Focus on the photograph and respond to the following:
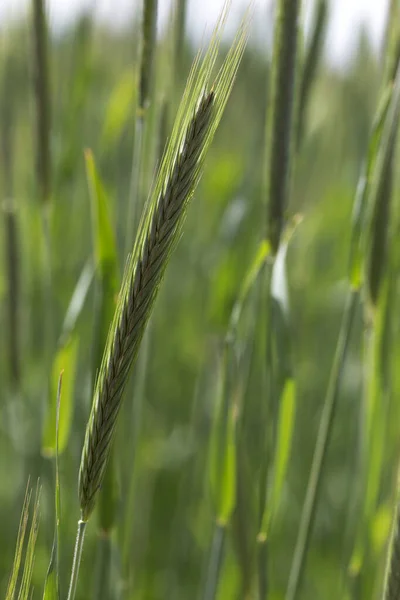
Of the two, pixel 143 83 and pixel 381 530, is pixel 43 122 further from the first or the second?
pixel 381 530

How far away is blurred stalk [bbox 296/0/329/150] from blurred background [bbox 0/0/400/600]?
0.5 inches

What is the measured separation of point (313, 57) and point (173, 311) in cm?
75

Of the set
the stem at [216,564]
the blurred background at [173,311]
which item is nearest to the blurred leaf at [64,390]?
the blurred background at [173,311]

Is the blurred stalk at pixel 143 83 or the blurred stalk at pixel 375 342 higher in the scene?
the blurred stalk at pixel 143 83

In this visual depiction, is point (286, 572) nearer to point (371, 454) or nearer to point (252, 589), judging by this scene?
point (252, 589)

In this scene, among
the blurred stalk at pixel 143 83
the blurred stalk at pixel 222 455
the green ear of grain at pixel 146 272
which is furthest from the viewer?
the blurred stalk at pixel 222 455

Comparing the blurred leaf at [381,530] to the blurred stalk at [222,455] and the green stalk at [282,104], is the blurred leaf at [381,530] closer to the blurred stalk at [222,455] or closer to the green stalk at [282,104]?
the blurred stalk at [222,455]

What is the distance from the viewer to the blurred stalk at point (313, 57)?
0.67 m

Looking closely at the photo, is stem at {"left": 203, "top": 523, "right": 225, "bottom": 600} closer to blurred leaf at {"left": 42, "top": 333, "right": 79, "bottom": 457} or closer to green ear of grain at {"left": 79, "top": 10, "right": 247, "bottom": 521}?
blurred leaf at {"left": 42, "top": 333, "right": 79, "bottom": 457}

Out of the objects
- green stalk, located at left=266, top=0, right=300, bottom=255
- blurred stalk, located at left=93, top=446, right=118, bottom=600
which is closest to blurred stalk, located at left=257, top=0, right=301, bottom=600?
green stalk, located at left=266, top=0, right=300, bottom=255

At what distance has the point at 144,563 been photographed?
116 centimetres

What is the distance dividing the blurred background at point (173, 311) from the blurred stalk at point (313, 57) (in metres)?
0.01

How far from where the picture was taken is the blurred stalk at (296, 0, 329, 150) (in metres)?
0.67

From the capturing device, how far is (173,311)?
4.52 ft
